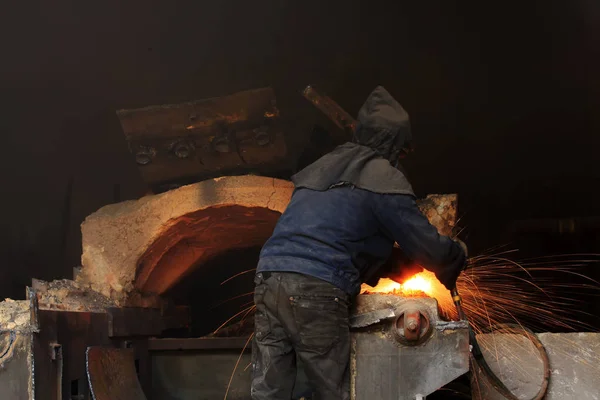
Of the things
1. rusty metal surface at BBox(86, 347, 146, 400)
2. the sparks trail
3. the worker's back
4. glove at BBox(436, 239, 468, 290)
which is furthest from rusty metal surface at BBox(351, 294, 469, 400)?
rusty metal surface at BBox(86, 347, 146, 400)

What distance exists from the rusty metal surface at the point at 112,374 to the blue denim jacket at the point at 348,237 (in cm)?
120

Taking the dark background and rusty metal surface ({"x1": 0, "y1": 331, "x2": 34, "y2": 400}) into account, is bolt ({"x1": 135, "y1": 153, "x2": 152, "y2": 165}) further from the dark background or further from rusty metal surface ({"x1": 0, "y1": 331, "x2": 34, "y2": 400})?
rusty metal surface ({"x1": 0, "y1": 331, "x2": 34, "y2": 400})

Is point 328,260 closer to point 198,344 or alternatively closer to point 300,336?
point 300,336

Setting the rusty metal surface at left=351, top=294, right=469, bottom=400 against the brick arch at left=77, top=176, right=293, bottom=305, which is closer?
the rusty metal surface at left=351, top=294, right=469, bottom=400

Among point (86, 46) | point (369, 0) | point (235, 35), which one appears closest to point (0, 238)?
point (86, 46)

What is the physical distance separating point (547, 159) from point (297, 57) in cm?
254

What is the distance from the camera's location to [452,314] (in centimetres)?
392

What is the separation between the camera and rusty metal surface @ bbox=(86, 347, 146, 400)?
3.38m

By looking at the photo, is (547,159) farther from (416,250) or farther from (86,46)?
(86,46)

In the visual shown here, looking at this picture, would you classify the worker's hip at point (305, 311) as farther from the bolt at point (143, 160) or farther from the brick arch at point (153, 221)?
the bolt at point (143, 160)

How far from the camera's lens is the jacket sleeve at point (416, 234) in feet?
9.07

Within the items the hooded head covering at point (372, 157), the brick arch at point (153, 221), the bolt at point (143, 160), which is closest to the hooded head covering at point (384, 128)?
the hooded head covering at point (372, 157)

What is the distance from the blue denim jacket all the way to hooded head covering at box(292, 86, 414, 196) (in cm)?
5

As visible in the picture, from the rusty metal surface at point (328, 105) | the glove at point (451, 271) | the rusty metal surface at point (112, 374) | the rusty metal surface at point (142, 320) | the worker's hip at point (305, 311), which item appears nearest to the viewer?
the worker's hip at point (305, 311)
